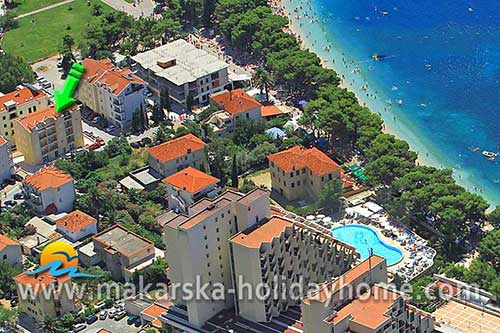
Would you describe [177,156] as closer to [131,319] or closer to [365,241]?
[365,241]

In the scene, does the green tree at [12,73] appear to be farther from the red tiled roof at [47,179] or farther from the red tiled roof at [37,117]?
the red tiled roof at [47,179]

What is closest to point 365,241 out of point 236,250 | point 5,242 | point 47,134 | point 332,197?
point 332,197

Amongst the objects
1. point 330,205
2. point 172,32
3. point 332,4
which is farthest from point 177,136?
point 332,4

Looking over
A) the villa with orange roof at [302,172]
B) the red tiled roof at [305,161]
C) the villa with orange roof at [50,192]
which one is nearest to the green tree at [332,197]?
the villa with orange roof at [302,172]

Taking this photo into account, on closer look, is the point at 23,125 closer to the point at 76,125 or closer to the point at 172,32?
the point at 76,125

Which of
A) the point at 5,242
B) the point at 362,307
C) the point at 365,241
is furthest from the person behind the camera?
the point at 365,241

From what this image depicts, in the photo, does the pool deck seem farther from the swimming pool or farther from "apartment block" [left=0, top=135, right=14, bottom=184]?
"apartment block" [left=0, top=135, right=14, bottom=184]
